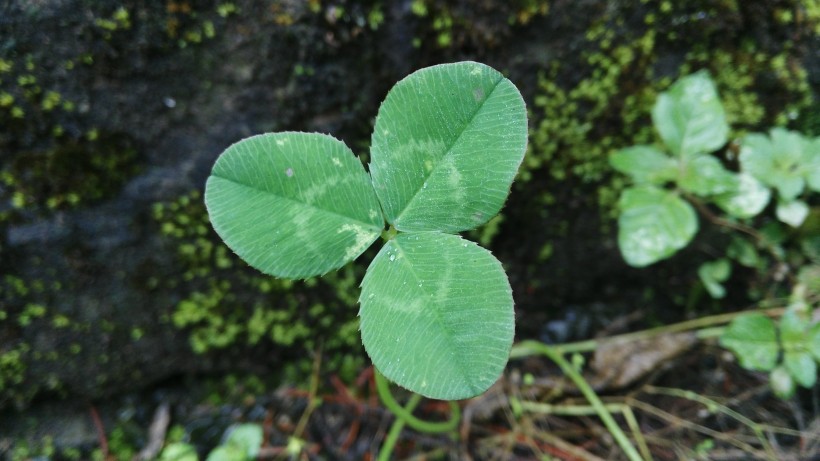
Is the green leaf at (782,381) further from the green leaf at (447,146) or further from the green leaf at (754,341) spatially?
the green leaf at (447,146)

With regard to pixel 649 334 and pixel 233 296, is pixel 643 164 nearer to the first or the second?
pixel 649 334

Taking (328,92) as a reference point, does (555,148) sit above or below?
below

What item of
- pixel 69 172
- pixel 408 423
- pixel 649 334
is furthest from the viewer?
pixel 649 334

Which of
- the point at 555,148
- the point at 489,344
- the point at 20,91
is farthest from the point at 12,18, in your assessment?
the point at 555,148

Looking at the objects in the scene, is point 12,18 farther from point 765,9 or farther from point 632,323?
point 632,323

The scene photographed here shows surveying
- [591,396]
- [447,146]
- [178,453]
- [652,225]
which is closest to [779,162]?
[652,225]

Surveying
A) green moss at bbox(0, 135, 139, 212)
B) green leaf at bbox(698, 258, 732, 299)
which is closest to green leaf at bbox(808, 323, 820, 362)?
green leaf at bbox(698, 258, 732, 299)

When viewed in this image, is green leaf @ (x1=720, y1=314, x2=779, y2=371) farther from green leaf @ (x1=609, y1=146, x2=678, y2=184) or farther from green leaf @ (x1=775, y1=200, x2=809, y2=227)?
green leaf @ (x1=609, y1=146, x2=678, y2=184)
